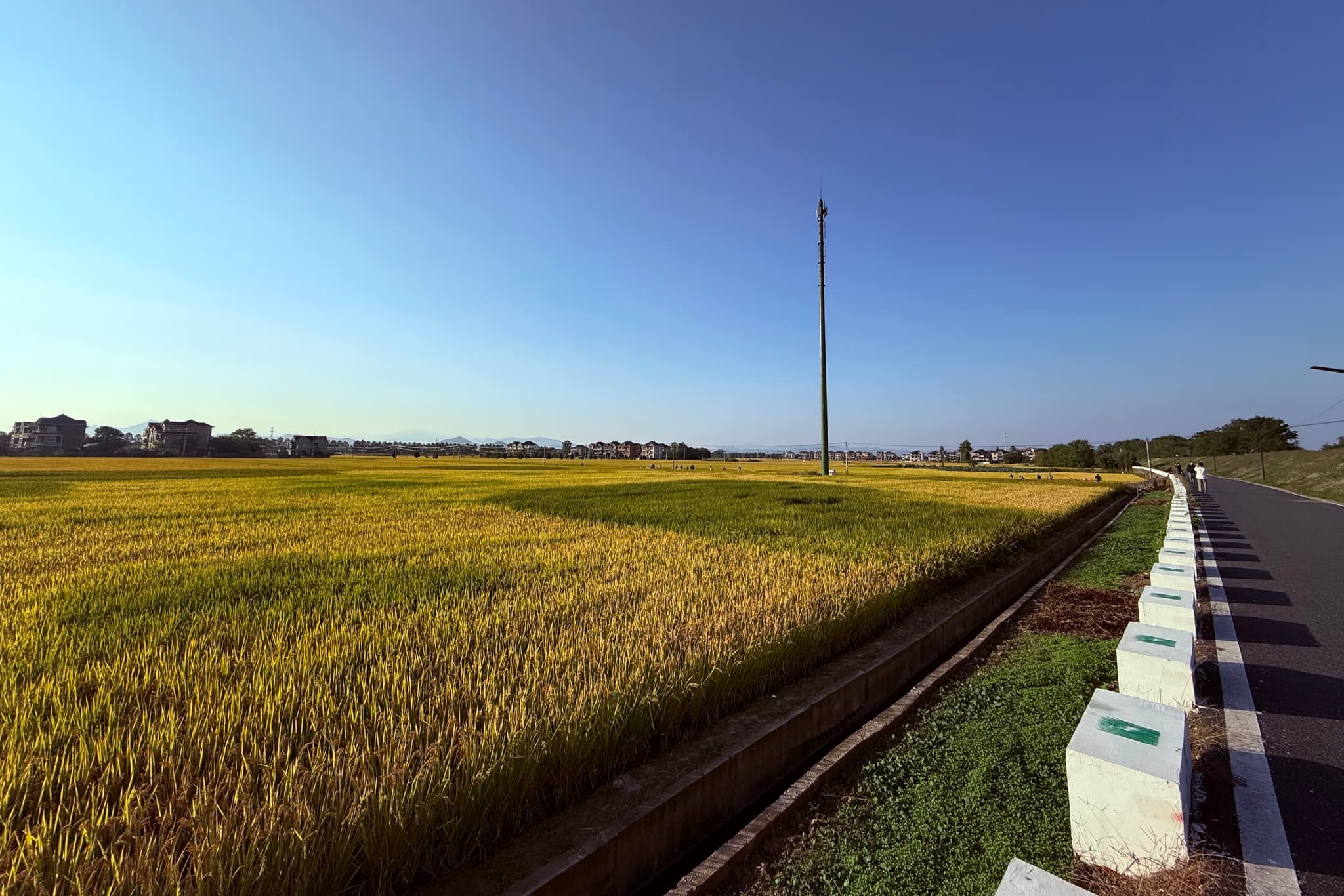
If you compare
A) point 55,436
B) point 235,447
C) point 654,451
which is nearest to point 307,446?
point 235,447

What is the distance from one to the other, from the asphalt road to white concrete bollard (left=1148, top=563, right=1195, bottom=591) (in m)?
0.71

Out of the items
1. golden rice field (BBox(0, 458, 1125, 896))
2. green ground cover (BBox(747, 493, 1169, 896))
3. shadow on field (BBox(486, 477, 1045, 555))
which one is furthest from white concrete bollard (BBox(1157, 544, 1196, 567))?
green ground cover (BBox(747, 493, 1169, 896))

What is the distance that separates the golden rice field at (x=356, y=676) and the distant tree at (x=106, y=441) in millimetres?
96318

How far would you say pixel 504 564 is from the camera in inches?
240

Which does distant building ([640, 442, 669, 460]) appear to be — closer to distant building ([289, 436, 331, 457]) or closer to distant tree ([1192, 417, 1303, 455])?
distant building ([289, 436, 331, 457])

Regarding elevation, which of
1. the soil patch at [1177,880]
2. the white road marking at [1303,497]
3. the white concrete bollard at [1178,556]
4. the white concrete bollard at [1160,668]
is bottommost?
the white road marking at [1303,497]

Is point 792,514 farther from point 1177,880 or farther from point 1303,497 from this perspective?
point 1303,497

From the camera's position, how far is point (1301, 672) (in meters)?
4.11

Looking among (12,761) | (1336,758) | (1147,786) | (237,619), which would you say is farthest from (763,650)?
(237,619)

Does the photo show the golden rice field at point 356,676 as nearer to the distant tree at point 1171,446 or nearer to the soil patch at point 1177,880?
the soil patch at point 1177,880

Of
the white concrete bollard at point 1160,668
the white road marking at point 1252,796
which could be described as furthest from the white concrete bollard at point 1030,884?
the white concrete bollard at point 1160,668

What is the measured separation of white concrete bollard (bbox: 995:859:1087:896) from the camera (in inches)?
56.8

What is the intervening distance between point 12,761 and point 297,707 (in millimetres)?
885

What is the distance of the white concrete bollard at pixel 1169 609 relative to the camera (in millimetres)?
3889
